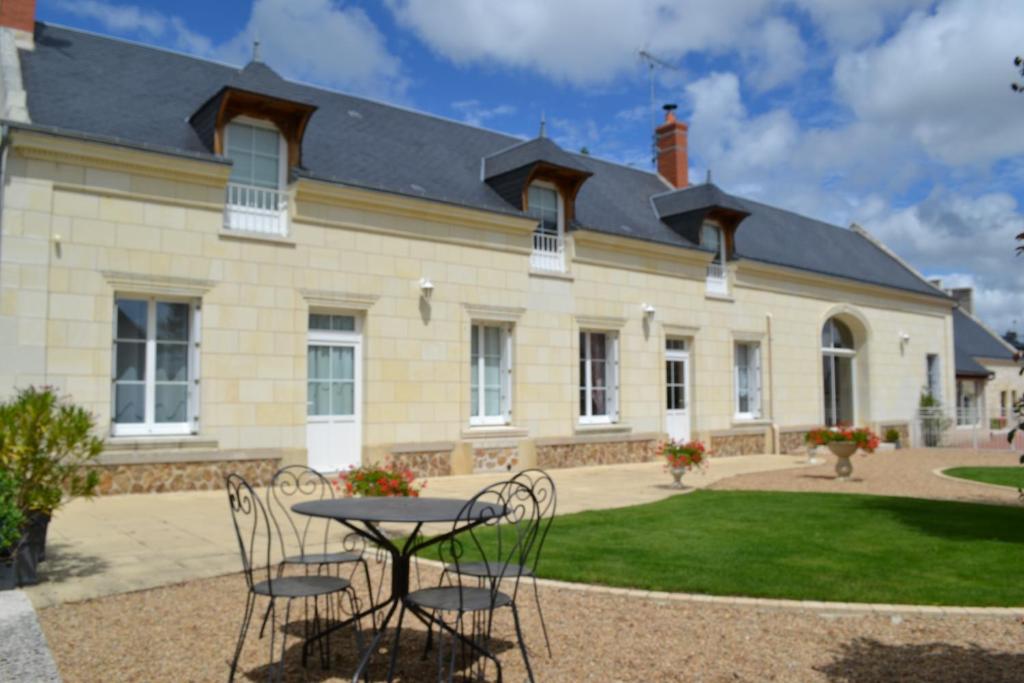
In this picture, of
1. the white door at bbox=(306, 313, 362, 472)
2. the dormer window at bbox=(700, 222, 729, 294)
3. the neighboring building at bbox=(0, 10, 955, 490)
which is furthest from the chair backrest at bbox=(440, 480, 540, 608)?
the dormer window at bbox=(700, 222, 729, 294)

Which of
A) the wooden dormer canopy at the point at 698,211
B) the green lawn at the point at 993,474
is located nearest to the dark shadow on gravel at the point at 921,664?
the green lawn at the point at 993,474

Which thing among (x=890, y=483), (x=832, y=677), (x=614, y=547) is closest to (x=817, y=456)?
(x=890, y=483)

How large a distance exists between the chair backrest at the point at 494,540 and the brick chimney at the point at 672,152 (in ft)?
44.3

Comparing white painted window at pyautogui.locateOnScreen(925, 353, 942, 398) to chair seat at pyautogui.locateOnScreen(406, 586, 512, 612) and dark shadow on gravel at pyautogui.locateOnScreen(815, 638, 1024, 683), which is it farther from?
chair seat at pyautogui.locateOnScreen(406, 586, 512, 612)

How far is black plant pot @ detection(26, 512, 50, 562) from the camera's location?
18.7 ft

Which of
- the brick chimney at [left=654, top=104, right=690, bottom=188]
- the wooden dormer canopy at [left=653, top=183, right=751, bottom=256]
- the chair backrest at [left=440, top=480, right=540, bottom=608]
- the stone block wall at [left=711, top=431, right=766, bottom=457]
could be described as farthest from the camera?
the brick chimney at [left=654, top=104, right=690, bottom=188]

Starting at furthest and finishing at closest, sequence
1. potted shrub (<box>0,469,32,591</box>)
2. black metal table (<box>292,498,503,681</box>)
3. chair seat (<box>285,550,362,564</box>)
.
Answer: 1. potted shrub (<box>0,469,32,591</box>)
2. chair seat (<box>285,550,362,564</box>)
3. black metal table (<box>292,498,503,681</box>)

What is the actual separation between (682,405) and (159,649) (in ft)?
46.9

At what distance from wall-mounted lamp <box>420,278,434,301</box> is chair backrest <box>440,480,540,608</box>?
4182mm

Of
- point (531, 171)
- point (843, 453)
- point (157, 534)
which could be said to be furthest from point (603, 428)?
point (157, 534)

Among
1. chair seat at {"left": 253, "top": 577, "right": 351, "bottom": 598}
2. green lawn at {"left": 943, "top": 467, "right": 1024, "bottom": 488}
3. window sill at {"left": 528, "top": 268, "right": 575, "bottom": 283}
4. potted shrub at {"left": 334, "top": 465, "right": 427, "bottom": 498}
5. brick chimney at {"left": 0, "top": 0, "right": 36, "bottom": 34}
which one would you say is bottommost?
green lawn at {"left": 943, "top": 467, "right": 1024, "bottom": 488}

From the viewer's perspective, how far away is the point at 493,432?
1392 cm

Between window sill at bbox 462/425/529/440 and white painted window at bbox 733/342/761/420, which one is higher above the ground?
white painted window at bbox 733/342/761/420

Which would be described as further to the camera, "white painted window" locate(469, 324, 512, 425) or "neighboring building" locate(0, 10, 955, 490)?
"white painted window" locate(469, 324, 512, 425)
